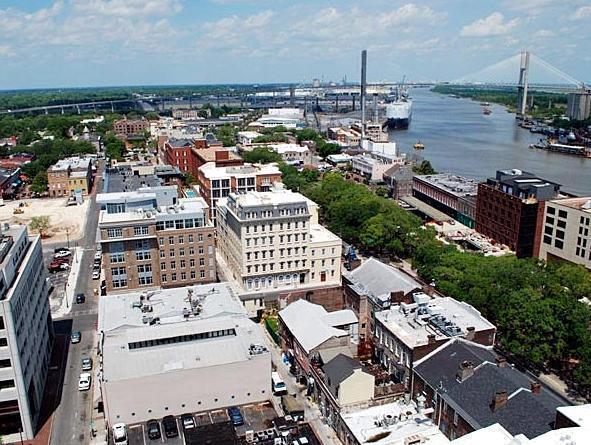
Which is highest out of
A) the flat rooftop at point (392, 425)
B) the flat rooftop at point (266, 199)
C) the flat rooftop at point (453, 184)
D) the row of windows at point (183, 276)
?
the flat rooftop at point (266, 199)

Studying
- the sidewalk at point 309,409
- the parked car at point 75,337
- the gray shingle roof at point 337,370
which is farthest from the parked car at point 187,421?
the parked car at point 75,337

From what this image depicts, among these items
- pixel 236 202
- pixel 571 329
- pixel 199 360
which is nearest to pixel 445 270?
pixel 571 329

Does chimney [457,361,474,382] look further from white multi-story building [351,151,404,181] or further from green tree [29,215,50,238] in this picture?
white multi-story building [351,151,404,181]

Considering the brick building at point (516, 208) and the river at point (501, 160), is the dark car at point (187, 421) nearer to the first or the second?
the brick building at point (516, 208)

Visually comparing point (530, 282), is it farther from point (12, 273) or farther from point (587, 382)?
point (12, 273)

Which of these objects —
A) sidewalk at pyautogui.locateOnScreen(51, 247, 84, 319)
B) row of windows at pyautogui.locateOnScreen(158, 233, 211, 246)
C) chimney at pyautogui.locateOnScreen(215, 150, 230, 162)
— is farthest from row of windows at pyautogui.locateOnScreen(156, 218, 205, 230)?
chimney at pyautogui.locateOnScreen(215, 150, 230, 162)
